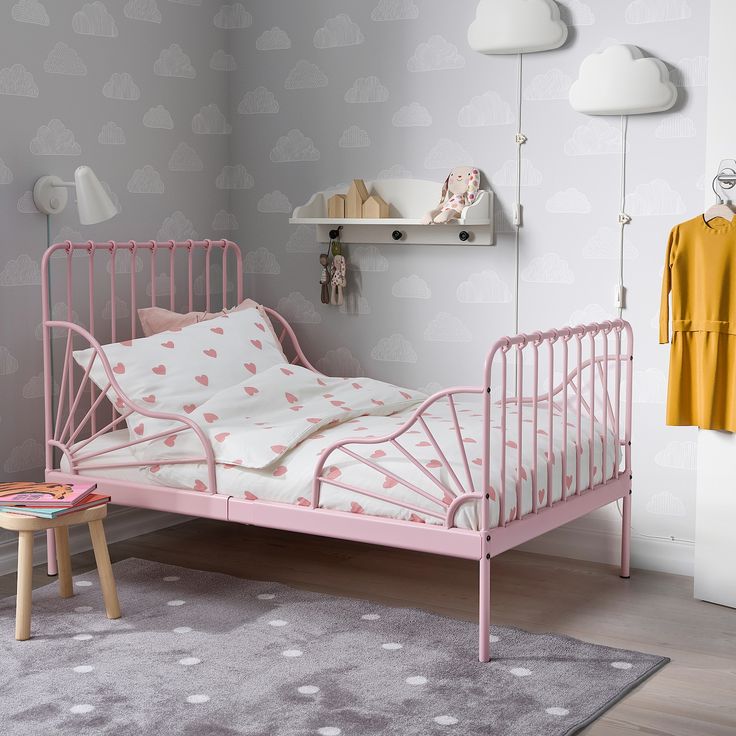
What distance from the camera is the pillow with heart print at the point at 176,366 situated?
307cm

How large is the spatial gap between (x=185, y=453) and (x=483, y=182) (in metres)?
1.29

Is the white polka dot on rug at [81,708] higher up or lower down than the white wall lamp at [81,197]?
lower down

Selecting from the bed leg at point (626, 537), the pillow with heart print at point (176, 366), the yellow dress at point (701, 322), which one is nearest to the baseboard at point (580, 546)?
the bed leg at point (626, 537)

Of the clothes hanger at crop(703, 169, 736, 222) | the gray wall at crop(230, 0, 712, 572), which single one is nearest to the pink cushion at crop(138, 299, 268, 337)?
the gray wall at crop(230, 0, 712, 572)

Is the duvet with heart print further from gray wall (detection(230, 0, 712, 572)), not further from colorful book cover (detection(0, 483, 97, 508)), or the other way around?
gray wall (detection(230, 0, 712, 572))

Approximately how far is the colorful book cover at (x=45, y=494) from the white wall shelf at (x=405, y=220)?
126cm

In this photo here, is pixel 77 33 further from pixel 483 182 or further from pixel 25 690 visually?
pixel 25 690

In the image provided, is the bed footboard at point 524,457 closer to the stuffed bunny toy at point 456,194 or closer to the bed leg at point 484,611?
the bed leg at point 484,611

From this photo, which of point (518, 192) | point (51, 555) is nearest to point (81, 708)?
point (51, 555)

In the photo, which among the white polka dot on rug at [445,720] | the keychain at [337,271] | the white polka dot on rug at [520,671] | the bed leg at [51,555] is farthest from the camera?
the keychain at [337,271]

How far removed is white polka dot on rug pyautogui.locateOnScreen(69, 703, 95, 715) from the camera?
2273 mm

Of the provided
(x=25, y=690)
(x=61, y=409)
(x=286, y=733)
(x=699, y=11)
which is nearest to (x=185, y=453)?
(x=61, y=409)

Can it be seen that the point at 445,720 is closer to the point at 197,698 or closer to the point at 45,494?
the point at 197,698

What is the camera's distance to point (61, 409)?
3281 mm
